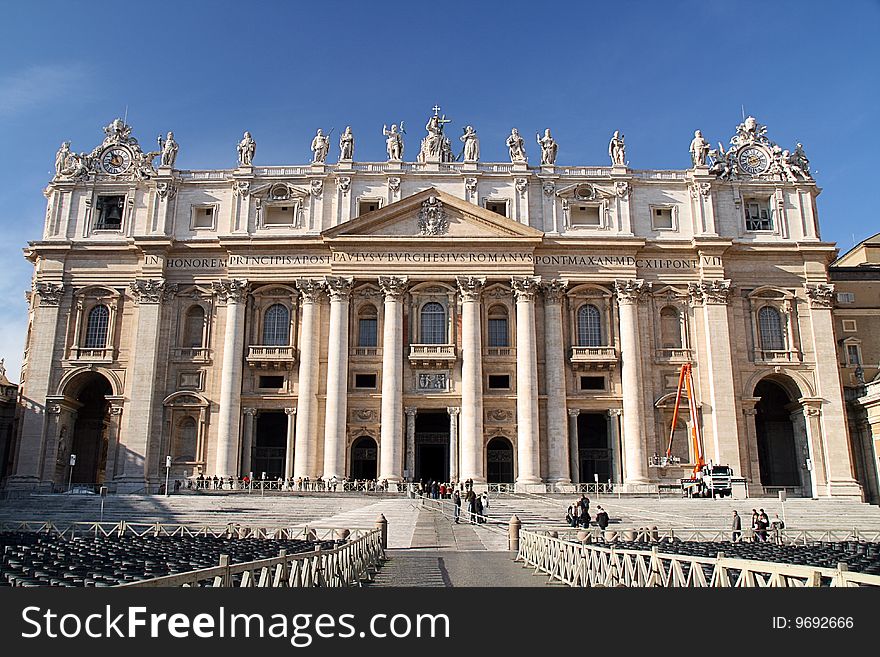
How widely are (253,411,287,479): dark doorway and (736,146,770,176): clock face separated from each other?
34.6 metres

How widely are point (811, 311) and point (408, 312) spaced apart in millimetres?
25130

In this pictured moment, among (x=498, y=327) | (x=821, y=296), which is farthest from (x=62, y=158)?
(x=821, y=296)

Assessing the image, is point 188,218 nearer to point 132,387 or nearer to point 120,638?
point 132,387

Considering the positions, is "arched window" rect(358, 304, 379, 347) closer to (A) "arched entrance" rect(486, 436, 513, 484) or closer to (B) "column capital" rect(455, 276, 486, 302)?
(B) "column capital" rect(455, 276, 486, 302)

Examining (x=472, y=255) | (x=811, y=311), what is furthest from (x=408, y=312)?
(x=811, y=311)

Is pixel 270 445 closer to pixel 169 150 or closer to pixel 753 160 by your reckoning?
pixel 169 150

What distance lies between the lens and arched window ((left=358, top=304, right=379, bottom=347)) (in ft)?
167

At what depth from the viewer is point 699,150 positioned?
53.7 meters

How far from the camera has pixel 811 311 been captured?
50.7 m

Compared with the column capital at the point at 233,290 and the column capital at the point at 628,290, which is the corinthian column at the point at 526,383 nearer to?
the column capital at the point at 628,290

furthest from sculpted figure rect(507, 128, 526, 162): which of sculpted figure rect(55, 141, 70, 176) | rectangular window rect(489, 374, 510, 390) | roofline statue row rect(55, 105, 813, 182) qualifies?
sculpted figure rect(55, 141, 70, 176)

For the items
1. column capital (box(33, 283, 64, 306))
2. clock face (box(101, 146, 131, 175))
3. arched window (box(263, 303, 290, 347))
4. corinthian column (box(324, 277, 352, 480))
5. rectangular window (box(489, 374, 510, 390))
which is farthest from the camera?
clock face (box(101, 146, 131, 175))

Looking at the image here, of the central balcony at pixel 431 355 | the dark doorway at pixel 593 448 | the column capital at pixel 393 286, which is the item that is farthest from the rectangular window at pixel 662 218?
the column capital at pixel 393 286

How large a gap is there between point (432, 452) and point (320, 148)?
21282 millimetres
